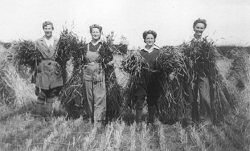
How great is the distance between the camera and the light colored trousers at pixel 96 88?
582cm

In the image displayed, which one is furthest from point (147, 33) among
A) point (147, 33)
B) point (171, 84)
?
point (171, 84)

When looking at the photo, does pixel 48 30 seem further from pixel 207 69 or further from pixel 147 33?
pixel 207 69

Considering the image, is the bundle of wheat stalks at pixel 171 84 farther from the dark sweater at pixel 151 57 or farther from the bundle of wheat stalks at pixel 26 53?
the bundle of wheat stalks at pixel 26 53

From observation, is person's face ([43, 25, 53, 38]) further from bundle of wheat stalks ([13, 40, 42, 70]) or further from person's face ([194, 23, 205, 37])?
person's face ([194, 23, 205, 37])

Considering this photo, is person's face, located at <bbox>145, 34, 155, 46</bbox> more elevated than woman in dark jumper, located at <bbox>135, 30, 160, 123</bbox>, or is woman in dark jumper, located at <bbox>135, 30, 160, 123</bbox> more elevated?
person's face, located at <bbox>145, 34, 155, 46</bbox>

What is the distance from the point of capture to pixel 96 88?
19.3 feet

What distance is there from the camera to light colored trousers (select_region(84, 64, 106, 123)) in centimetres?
582

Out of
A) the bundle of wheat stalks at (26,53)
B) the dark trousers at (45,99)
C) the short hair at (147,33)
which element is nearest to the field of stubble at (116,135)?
the dark trousers at (45,99)

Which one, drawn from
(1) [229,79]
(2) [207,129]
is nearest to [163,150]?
(2) [207,129]

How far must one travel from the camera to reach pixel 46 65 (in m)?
5.99

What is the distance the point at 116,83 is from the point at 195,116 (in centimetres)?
148

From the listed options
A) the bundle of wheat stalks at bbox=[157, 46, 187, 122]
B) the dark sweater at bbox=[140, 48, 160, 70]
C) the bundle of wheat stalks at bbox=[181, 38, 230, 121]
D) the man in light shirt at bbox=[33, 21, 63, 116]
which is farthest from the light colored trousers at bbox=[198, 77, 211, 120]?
the man in light shirt at bbox=[33, 21, 63, 116]

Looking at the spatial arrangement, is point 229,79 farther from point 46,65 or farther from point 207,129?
point 46,65

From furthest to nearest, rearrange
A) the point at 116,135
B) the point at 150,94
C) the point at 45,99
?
1. the point at 45,99
2. the point at 150,94
3. the point at 116,135
